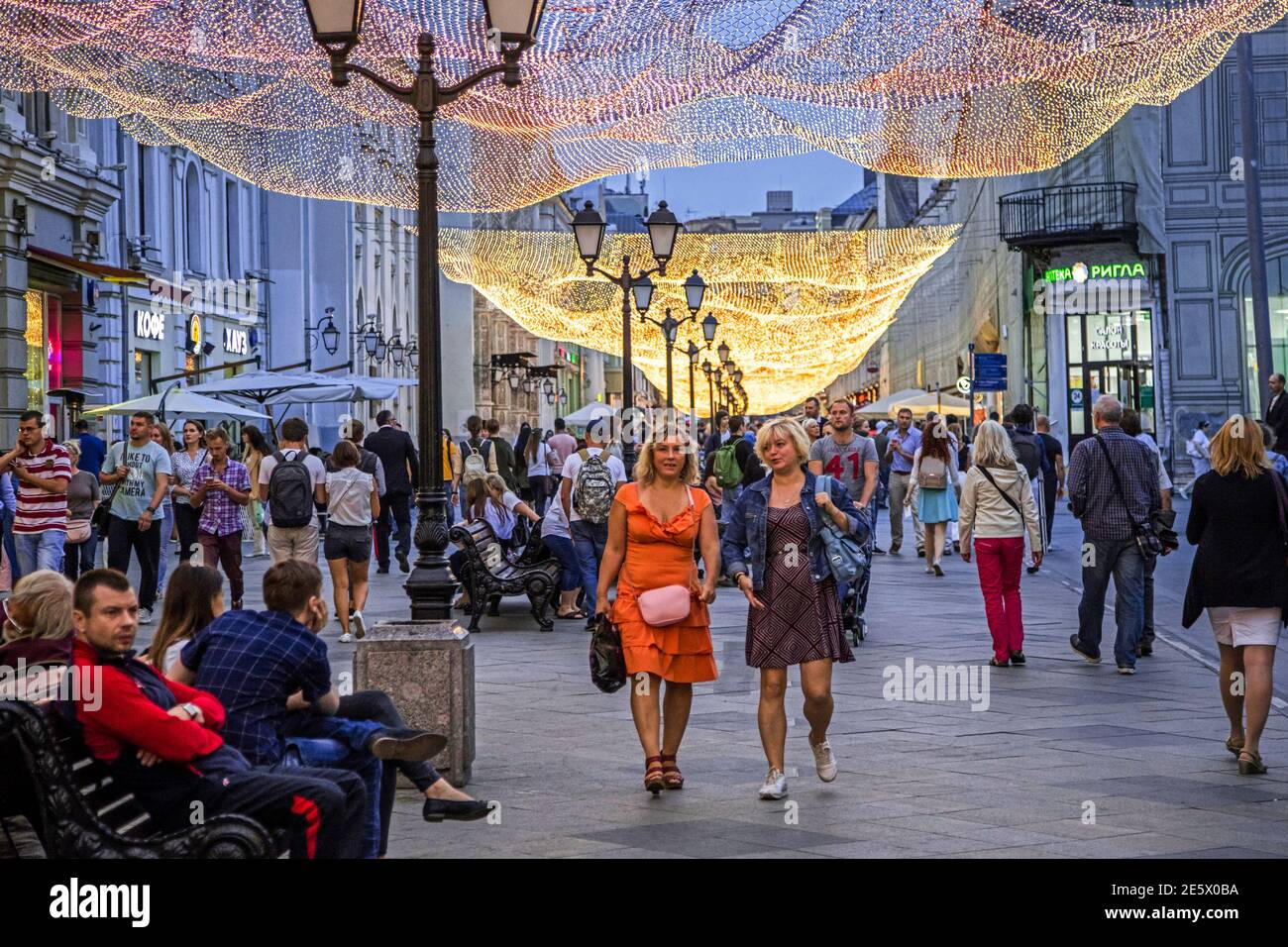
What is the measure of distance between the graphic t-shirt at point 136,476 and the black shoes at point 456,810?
9.16m

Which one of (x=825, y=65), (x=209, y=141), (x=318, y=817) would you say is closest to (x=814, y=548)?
(x=318, y=817)

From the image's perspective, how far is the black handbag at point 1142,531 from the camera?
11594 millimetres

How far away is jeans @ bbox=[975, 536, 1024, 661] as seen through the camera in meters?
11.8

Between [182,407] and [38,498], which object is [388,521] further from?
[38,498]

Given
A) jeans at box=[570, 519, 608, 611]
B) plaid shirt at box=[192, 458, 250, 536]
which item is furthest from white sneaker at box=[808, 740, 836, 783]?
plaid shirt at box=[192, 458, 250, 536]

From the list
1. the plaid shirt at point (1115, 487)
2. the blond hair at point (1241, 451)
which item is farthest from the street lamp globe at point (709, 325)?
the blond hair at point (1241, 451)

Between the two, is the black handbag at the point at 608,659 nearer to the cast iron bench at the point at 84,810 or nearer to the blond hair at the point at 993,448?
the cast iron bench at the point at 84,810

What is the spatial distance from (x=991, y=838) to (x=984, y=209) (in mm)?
42652

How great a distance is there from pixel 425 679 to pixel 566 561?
718 cm

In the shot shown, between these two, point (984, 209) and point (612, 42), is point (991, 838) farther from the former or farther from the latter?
point (984, 209)

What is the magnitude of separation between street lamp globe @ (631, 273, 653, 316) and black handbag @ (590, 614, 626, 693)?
1611 centimetres

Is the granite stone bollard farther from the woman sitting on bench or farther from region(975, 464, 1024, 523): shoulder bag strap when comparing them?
the woman sitting on bench

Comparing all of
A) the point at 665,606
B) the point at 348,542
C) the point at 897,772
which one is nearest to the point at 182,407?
the point at 348,542
